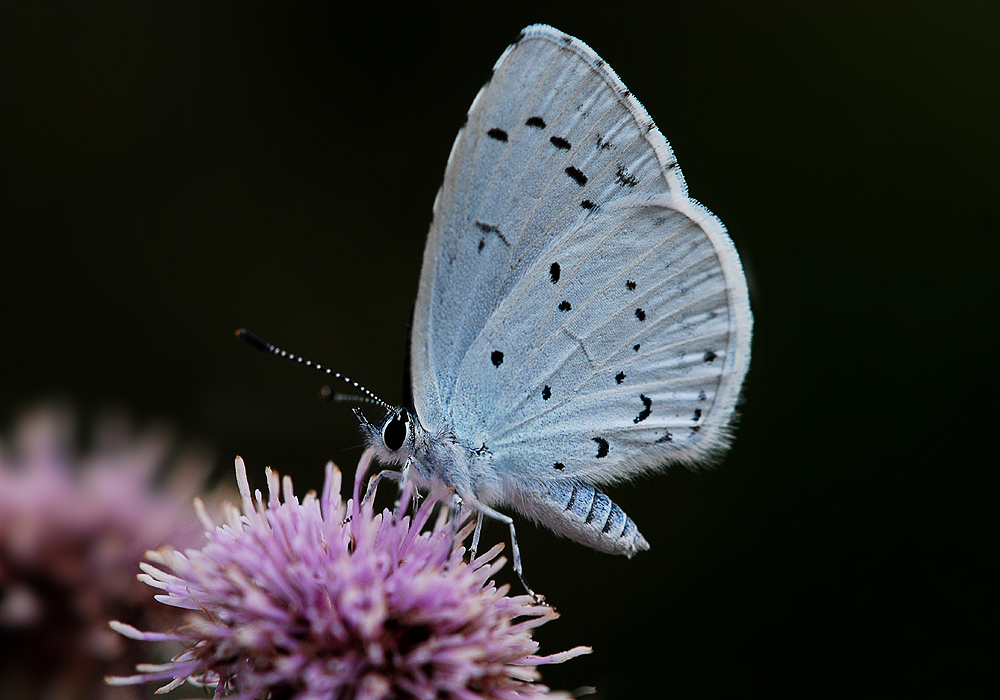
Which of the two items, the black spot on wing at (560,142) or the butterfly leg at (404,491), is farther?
the black spot on wing at (560,142)

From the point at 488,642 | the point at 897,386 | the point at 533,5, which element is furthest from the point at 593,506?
the point at 533,5

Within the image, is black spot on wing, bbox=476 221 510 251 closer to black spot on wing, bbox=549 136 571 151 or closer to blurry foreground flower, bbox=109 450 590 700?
black spot on wing, bbox=549 136 571 151

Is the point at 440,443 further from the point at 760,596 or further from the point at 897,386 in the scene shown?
the point at 897,386

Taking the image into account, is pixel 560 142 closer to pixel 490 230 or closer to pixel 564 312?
pixel 490 230

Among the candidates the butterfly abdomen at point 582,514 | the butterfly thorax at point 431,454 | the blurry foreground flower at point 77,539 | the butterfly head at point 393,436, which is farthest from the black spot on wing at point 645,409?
the blurry foreground flower at point 77,539

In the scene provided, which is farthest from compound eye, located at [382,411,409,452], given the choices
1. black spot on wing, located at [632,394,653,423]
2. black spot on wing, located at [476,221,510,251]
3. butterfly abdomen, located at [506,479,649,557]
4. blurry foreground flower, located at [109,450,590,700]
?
black spot on wing, located at [632,394,653,423]

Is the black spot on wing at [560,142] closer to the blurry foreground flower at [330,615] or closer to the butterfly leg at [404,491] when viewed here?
the butterfly leg at [404,491]

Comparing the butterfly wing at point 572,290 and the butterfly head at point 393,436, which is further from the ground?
the butterfly wing at point 572,290

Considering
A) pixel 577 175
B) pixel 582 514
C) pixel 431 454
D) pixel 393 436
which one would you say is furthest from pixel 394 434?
pixel 577 175
